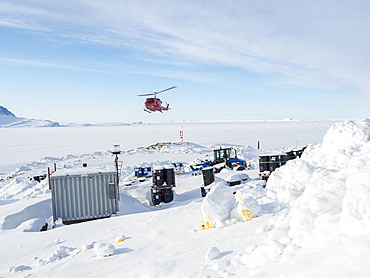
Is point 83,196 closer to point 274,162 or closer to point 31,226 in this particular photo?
point 31,226

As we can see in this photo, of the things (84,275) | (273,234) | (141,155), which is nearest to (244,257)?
(273,234)

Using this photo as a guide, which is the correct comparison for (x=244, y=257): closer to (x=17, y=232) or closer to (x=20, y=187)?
(x=17, y=232)

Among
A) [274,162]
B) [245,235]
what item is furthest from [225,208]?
[274,162]

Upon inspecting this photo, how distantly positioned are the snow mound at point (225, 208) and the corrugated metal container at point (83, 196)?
5.71 metres

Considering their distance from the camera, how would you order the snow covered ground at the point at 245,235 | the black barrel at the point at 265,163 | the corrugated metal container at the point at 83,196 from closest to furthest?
the snow covered ground at the point at 245,235
the corrugated metal container at the point at 83,196
the black barrel at the point at 265,163

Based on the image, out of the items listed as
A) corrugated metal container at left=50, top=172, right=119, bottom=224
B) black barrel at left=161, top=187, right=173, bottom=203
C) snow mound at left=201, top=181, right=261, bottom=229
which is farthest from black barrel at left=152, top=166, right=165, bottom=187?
snow mound at left=201, top=181, right=261, bottom=229

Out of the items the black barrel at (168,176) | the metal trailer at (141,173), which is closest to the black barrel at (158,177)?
the black barrel at (168,176)

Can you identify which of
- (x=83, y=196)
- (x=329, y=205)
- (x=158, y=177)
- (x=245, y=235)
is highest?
(x=329, y=205)

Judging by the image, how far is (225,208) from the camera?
6141 mm

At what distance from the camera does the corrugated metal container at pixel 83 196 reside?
415 inches

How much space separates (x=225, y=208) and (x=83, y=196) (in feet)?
22.5

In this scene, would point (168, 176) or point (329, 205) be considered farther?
point (168, 176)

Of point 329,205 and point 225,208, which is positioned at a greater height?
point 329,205

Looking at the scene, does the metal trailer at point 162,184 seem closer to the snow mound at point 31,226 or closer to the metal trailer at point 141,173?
the snow mound at point 31,226
